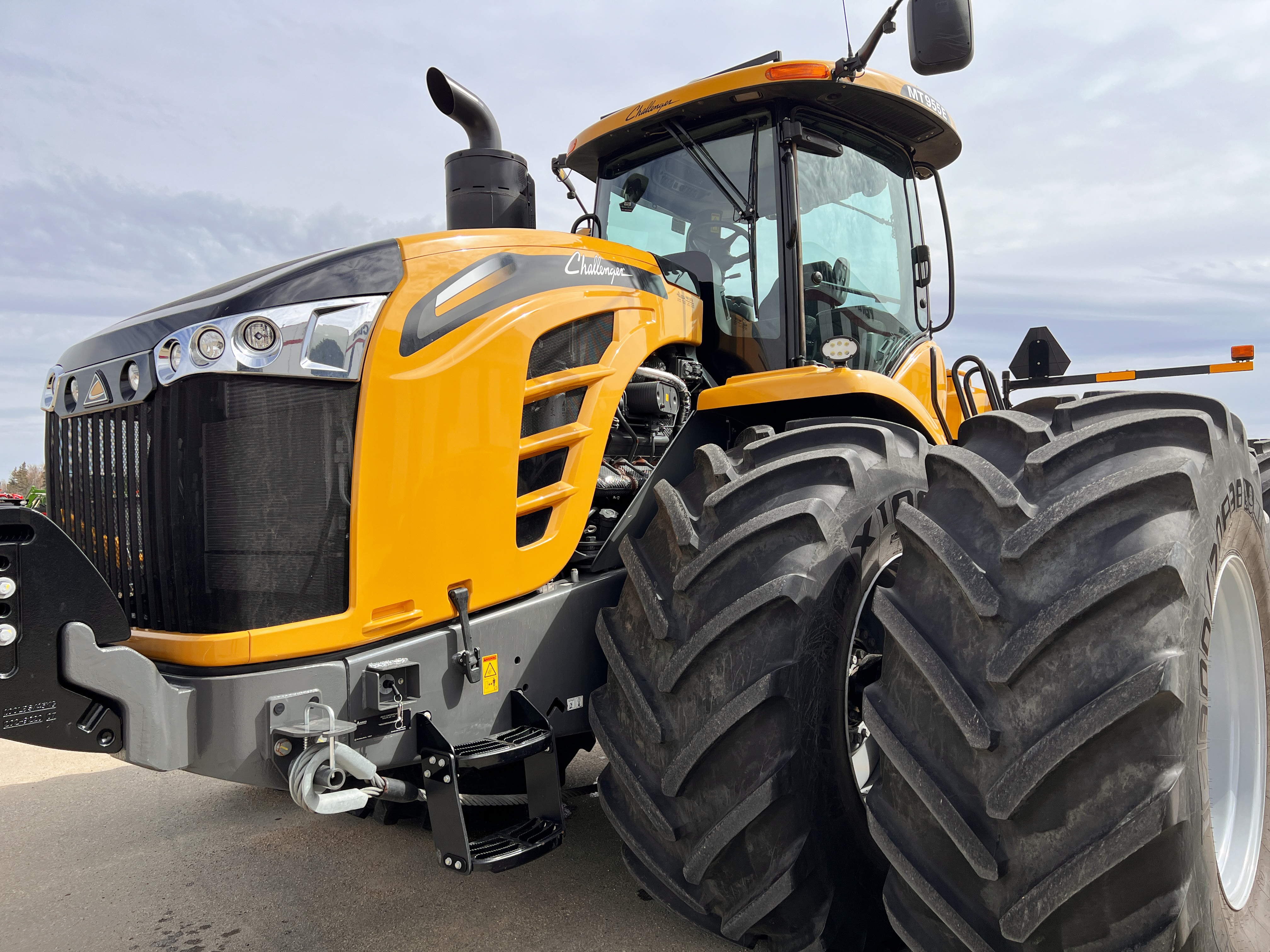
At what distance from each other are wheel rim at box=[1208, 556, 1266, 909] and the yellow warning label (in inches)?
74.4

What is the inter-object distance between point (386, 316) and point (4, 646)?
1024mm

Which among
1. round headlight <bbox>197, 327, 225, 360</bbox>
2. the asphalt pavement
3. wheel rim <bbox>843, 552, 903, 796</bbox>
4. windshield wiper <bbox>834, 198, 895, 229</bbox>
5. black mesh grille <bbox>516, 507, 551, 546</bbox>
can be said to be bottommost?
the asphalt pavement

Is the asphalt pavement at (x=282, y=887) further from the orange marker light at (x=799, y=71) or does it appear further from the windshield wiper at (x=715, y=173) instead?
the orange marker light at (x=799, y=71)

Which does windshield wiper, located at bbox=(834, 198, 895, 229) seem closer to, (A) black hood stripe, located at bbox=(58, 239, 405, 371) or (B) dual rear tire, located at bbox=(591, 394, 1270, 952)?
(B) dual rear tire, located at bbox=(591, 394, 1270, 952)

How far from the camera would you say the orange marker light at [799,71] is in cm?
294

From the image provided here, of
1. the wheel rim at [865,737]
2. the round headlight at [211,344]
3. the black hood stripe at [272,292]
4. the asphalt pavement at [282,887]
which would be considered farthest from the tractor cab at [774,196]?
the asphalt pavement at [282,887]

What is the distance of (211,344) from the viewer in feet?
6.64

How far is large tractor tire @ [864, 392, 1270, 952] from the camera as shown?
1.71 metres

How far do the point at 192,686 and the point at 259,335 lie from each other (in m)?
0.79

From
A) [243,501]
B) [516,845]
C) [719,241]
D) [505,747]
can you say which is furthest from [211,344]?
[719,241]

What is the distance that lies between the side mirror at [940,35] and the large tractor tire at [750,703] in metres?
1.11

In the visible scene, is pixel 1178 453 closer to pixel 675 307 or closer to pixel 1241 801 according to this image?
pixel 1241 801

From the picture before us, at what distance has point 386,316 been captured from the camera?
2127 mm

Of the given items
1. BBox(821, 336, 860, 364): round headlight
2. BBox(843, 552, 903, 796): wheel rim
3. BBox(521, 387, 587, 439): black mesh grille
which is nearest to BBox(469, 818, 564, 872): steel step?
BBox(843, 552, 903, 796): wheel rim
